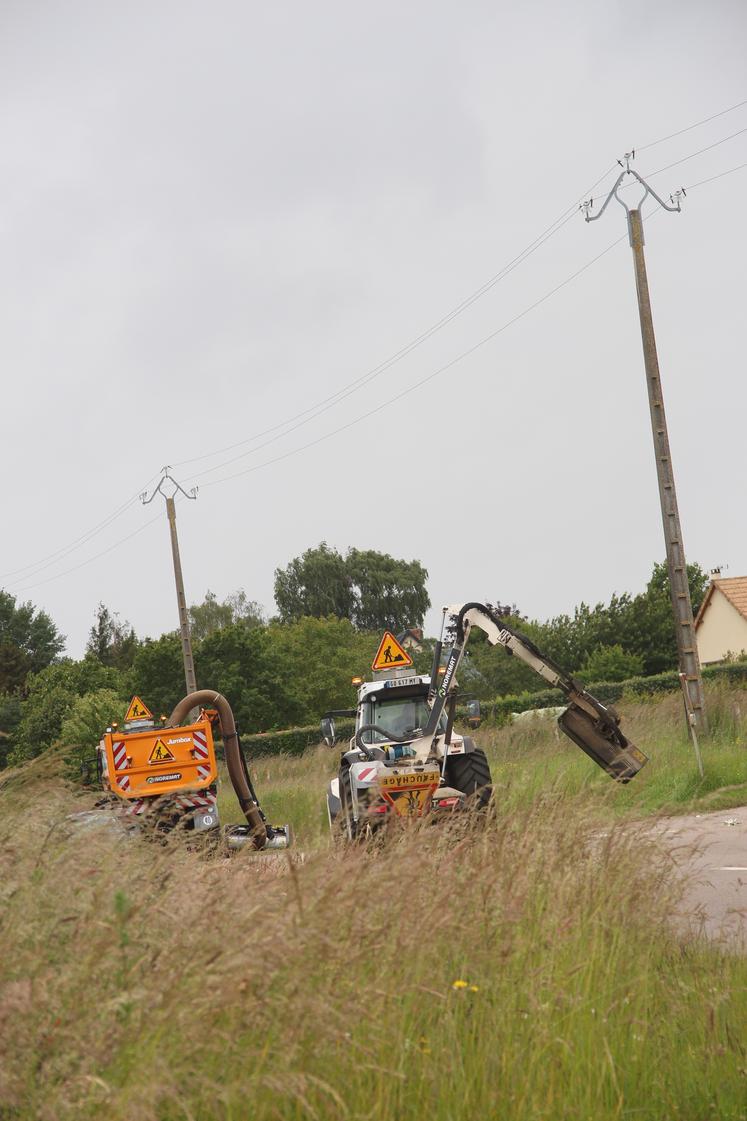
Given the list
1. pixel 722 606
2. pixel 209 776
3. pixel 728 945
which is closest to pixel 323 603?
pixel 722 606

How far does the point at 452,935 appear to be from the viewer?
5609 mm

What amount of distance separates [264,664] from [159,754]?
38.4 metres

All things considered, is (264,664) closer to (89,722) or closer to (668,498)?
(89,722)

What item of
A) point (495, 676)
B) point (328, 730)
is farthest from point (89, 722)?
point (495, 676)

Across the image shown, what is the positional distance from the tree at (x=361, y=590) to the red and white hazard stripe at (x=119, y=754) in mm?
75780

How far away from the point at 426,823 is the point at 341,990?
8.92ft

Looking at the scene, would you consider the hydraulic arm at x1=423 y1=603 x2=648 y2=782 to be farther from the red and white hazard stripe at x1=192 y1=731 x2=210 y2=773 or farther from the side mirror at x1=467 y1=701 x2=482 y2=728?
the red and white hazard stripe at x1=192 y1=731 x2=210 y2=773

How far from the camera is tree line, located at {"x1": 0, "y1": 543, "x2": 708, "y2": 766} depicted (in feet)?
180

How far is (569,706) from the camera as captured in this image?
1614cm

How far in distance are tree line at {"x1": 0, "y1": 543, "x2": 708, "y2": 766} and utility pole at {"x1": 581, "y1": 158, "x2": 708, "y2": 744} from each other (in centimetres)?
1548

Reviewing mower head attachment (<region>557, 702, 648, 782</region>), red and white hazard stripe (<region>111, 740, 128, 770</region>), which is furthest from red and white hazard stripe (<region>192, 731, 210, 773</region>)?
mower head attachment (<region>557, 702, 648, 782</region>)

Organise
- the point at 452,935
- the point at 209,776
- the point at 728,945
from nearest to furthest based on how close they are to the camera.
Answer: the point at 452,935 < the point at 728,945 < the point at 209,776

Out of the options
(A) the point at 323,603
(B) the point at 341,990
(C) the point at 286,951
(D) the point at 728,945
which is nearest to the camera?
(C) the point at 286,951

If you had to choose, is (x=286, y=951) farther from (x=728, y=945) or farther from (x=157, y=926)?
(x=728, y=945)
